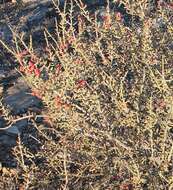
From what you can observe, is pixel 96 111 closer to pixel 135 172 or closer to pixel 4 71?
pixel 135 172

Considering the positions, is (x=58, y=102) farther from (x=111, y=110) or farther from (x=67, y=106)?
(x=111, y=110)

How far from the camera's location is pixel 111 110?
378 centimetres

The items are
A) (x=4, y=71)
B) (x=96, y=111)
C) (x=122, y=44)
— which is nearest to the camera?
(x=96, y=111)

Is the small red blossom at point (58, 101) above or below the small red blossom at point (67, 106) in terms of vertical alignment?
above

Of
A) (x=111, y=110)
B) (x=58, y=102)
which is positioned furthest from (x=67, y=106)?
(x=111, y=110)

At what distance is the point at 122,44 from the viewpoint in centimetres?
436

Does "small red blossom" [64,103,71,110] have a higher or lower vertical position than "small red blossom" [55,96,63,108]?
lower

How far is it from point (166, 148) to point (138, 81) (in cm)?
59

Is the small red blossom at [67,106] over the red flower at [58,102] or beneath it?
beneath

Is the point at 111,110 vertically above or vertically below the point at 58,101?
below

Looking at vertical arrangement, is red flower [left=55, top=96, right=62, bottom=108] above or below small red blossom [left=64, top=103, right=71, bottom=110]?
above

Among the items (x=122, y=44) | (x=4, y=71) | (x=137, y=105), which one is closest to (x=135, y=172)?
(x=137, y=105)

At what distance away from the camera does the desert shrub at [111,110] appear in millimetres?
3576

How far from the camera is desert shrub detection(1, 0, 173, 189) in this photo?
3.58 metres
